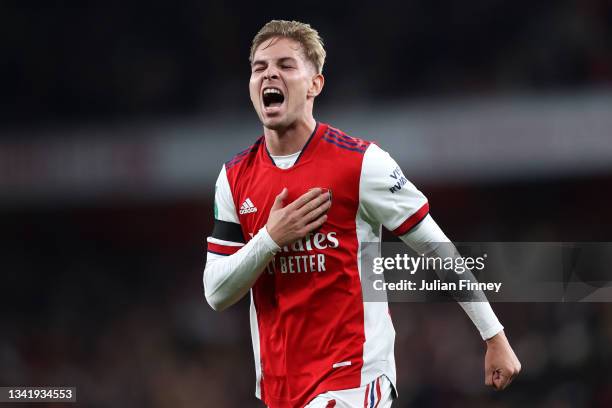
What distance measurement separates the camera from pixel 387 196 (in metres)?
3.31

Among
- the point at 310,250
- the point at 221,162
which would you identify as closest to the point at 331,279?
the point at 310,250

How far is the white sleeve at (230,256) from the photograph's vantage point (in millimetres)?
3230

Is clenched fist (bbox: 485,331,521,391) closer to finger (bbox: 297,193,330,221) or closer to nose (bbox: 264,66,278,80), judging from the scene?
finger (bbox: 297,193,330,221)

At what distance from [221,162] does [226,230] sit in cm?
518

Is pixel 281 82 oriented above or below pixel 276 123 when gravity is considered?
above

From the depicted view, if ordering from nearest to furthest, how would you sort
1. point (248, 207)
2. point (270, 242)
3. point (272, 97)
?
point (270, 242)
point (248, 207)
point (272, 97)

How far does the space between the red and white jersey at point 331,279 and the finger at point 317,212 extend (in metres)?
0.05

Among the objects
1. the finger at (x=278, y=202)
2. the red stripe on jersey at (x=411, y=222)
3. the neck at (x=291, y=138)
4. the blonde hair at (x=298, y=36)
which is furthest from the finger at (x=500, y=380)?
the blonde hair at (x=298, y=36)

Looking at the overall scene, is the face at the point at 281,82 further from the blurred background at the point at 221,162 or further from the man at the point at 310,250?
the blurred background at the point at 221,162

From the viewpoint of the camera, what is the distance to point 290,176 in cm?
338

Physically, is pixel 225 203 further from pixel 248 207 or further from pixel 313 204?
pixel 313 204

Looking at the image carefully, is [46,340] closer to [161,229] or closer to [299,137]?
[161,229]

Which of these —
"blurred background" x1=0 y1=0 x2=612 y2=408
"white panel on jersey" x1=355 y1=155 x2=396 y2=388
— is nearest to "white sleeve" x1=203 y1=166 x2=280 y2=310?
"white panel on jersey" x1=355 y1=155 x2=396 y2=388

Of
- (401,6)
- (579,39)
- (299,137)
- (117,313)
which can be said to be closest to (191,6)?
(401,6)
